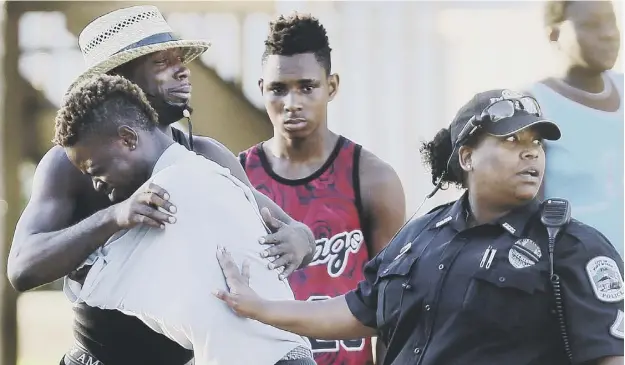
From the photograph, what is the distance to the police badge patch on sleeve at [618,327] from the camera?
2453 mm

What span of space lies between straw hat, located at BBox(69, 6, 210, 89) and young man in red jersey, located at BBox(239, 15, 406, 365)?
51 cm

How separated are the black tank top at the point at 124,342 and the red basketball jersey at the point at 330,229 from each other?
831mm

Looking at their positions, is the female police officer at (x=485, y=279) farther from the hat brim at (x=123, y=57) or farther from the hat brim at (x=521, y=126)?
the hat brim at (x=123, y=57)

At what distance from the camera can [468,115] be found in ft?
9.07

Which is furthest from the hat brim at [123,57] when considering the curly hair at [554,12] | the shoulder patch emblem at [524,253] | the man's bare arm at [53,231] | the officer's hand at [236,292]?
the curly hair at [554,12]

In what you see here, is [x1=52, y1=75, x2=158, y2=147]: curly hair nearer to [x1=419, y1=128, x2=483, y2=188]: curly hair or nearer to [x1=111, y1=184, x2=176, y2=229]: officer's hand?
[x1=111, y1=184, x2=176, y2=229]: officer's hand

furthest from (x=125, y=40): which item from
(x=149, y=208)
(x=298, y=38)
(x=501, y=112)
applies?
(x=501, y=112)

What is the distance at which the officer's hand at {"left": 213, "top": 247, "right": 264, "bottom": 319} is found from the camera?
2.53 meters

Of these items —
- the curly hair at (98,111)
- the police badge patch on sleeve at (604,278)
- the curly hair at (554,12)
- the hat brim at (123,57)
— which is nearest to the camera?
the police badge patch on sleeve at (604,278)

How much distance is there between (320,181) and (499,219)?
1.38 m

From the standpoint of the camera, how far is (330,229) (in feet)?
13.0

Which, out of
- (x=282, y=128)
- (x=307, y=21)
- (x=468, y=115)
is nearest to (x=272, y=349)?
(x=468, y=115)

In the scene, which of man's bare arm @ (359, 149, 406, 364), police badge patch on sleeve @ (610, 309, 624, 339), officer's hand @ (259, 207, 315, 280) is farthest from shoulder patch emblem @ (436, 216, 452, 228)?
man's bare arm @ (359, 149, 406, 364)

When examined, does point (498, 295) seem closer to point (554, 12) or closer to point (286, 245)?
point (286, 245)
